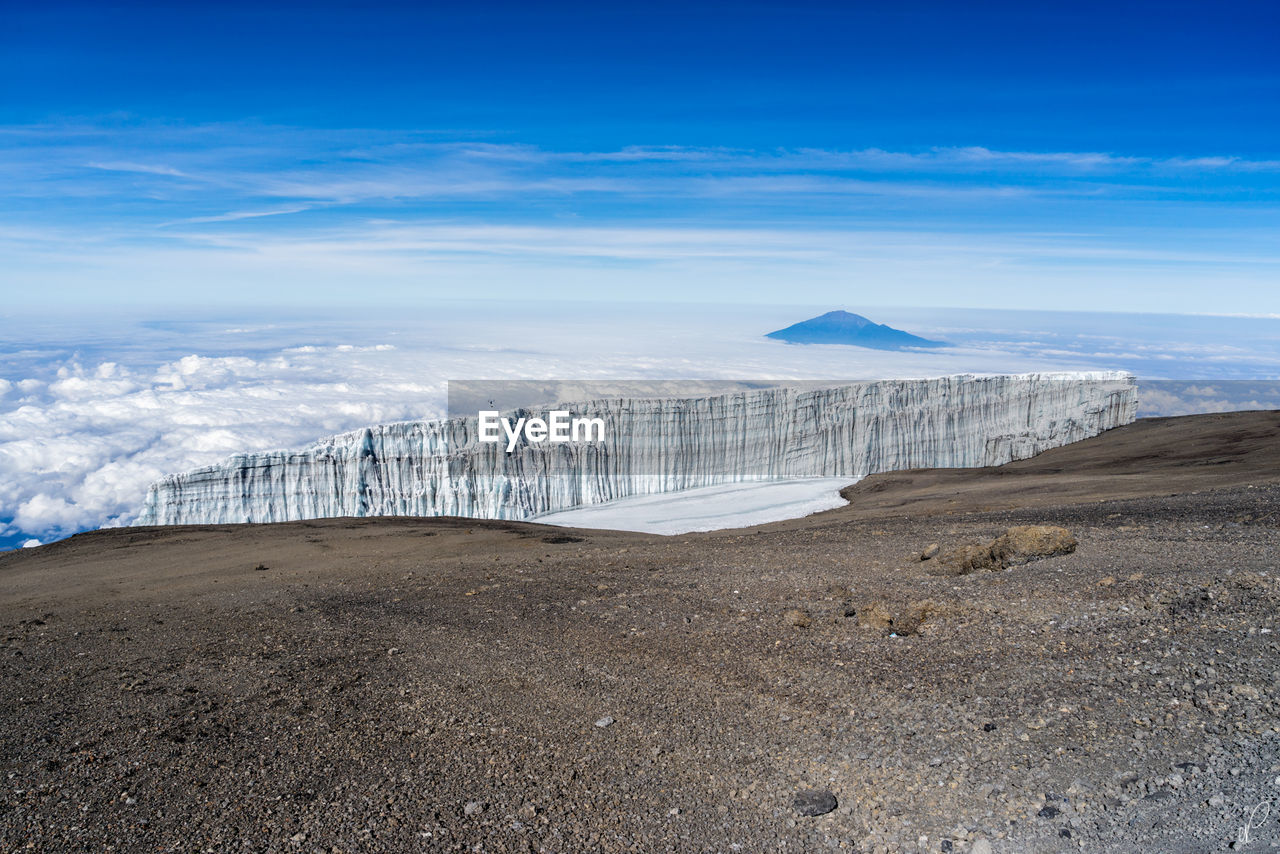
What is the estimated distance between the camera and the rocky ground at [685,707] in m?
4.95

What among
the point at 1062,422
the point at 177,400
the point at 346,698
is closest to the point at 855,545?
the point at 346,698

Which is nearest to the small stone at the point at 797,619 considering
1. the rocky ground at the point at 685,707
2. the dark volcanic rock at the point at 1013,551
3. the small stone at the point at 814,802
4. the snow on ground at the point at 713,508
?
the rocky ground at the point at 685,707

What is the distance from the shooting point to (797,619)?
28.8 ft

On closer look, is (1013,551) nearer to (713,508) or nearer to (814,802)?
(814,802)

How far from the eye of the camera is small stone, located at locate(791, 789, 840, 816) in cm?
514

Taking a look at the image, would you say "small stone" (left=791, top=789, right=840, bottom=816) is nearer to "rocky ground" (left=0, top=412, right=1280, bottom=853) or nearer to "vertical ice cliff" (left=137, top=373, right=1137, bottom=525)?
"rocky ground" (left=0, top=412, right=1280, bottom=853)

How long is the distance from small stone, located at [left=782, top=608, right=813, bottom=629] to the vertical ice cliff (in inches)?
1129

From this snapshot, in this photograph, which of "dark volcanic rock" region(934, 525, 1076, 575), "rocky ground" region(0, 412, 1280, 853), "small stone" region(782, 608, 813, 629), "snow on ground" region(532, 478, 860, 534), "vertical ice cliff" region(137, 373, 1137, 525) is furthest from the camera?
"vertical ice cliff" region(137, 373, 1137, 525)

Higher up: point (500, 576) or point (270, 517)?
point (500, 576)

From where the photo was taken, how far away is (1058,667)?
22.5 ft

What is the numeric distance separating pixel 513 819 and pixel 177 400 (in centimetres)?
15012

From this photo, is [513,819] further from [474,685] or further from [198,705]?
[198,705]

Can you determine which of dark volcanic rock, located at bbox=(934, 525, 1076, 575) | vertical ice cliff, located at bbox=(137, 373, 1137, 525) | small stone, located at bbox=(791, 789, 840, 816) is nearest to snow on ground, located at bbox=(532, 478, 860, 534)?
vertical ice cliff, located at bbox=(137, 373, 1137, 525)

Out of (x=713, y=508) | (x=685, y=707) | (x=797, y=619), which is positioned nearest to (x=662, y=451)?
(x=713, y=508)
